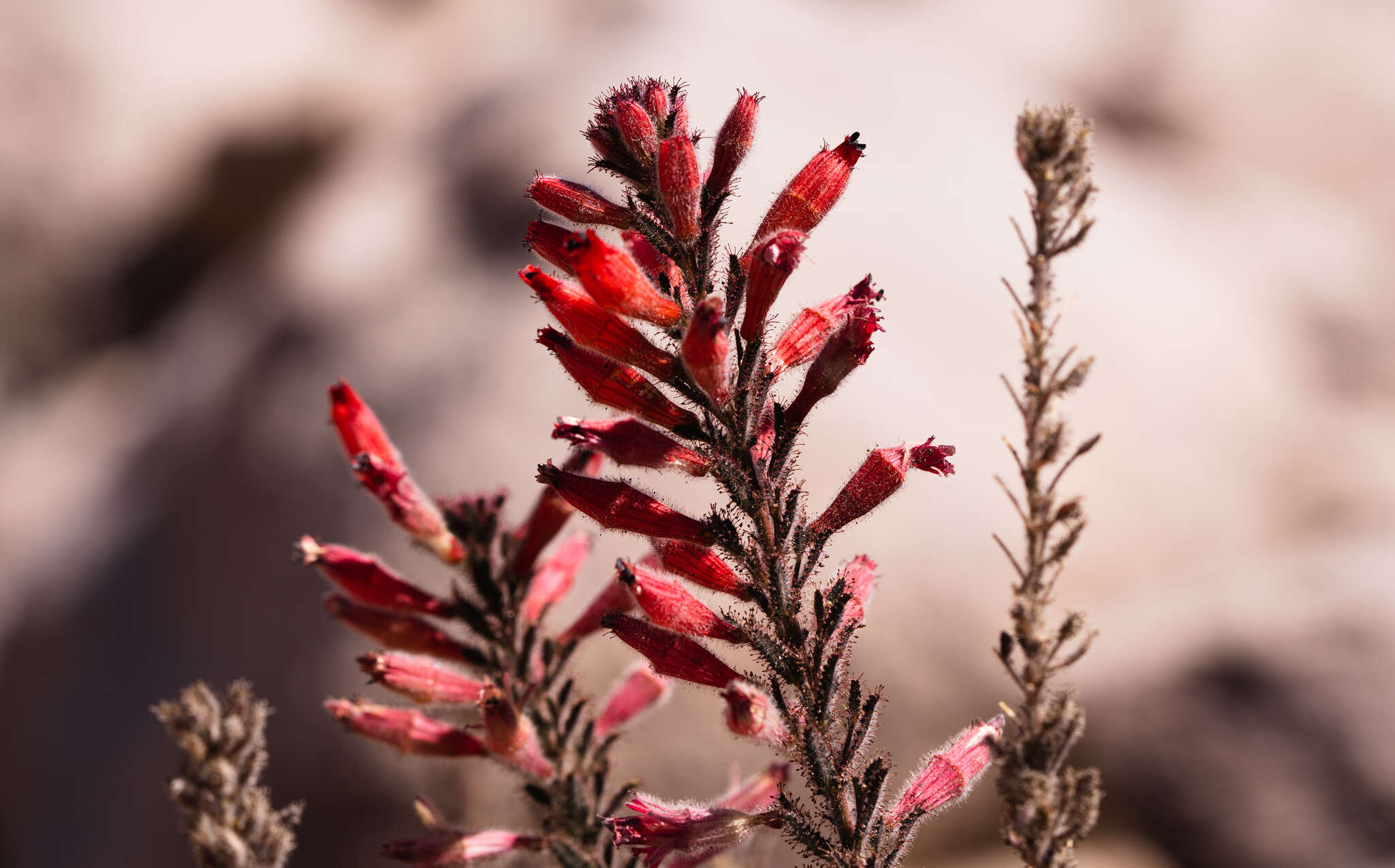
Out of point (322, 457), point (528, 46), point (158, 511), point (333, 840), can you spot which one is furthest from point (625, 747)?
point (528, 46)

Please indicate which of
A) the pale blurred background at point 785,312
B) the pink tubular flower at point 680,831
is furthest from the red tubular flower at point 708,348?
the pale blurred background at point 785,312

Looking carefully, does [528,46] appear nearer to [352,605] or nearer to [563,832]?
[352,605]

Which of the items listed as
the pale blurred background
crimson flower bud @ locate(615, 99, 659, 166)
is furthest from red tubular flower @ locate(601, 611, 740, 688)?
the pale blurred background

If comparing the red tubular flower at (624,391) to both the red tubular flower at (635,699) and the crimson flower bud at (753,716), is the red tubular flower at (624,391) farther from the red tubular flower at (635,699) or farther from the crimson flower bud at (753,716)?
the red tubular flower at (635,699)

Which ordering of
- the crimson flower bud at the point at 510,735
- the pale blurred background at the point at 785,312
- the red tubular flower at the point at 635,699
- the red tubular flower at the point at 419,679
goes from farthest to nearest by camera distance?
the pale blurred background at the point at 785,312 → the red tubular flower at the point at 635,699 → the red tubular flower at the point at 419,679 → the crimson flower bud at the point at 510,735

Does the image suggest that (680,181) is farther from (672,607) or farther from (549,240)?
(672,607)

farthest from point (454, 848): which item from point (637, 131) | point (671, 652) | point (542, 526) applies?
point (637, 131)
